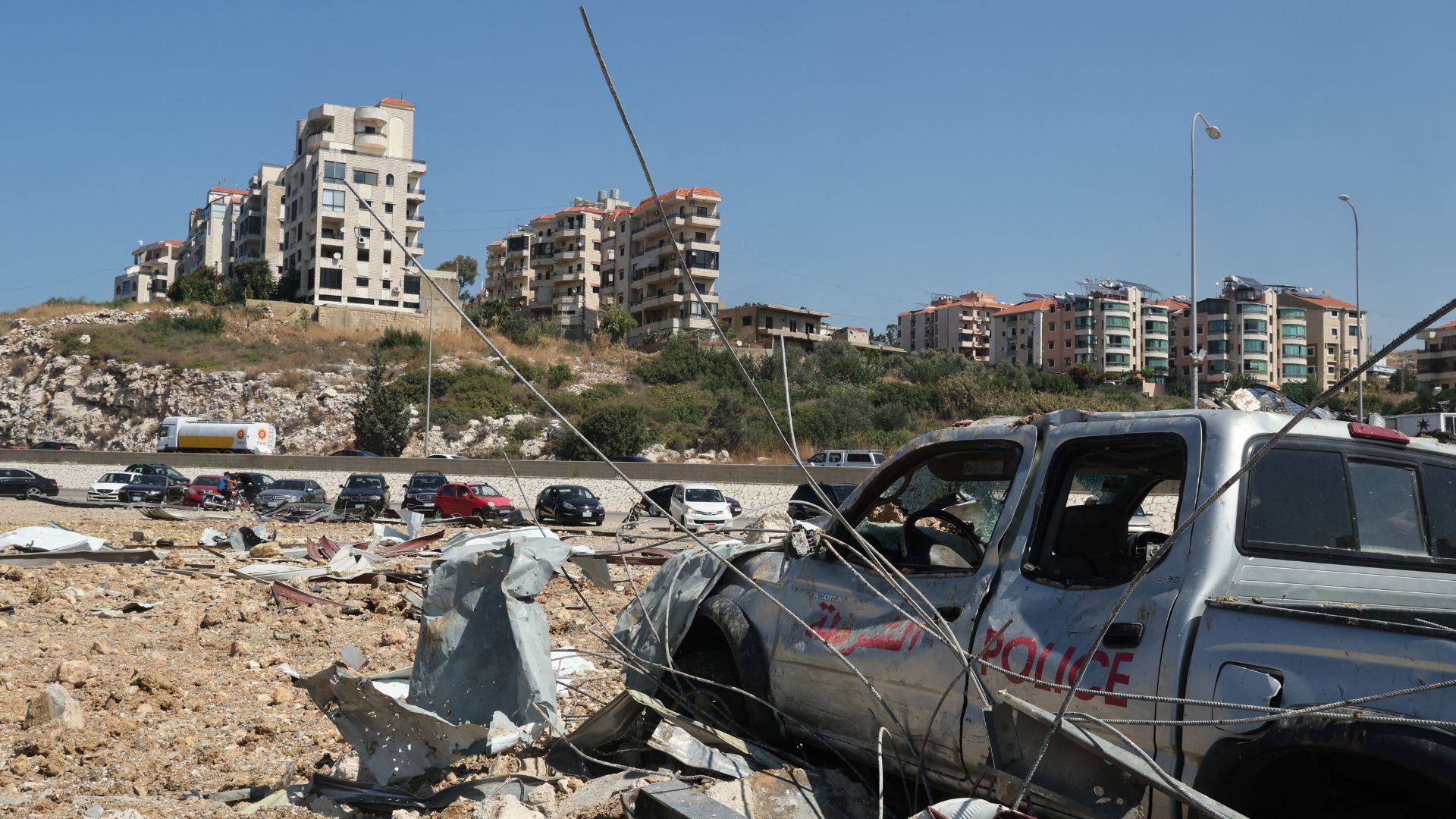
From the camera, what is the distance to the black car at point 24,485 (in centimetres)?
4000

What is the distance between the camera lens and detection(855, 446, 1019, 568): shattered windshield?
4.88 meters

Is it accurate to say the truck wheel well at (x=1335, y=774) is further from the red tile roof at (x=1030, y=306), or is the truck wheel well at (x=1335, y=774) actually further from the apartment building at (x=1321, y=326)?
the red tile roof at (x=1030, y=306)

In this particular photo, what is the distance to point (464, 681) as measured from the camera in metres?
5.10

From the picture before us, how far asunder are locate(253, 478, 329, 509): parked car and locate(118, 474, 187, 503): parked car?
401 centimetres

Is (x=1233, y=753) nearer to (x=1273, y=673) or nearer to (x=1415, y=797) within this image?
(x=1273, y=673)

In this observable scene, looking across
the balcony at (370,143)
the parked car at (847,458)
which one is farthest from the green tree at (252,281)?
the parked car at (847,458)

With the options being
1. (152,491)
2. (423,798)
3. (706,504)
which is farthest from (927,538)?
(152,491)

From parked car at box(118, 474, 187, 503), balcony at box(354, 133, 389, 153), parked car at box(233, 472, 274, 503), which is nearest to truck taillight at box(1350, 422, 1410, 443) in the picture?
parked car at box(233, 472, 274, 503)

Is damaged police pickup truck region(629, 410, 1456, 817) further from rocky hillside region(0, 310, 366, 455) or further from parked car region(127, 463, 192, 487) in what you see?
rocky hillside region(0, 310, 366, 455)

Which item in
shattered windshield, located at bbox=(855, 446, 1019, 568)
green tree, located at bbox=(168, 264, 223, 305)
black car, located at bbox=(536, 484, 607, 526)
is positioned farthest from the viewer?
green tree, located at bbox=(168, 264, 223, 305)

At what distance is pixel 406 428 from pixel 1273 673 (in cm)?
6285

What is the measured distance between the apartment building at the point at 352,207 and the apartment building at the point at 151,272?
5705 cm

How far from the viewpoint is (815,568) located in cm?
505

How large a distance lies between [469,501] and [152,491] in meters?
12.4
